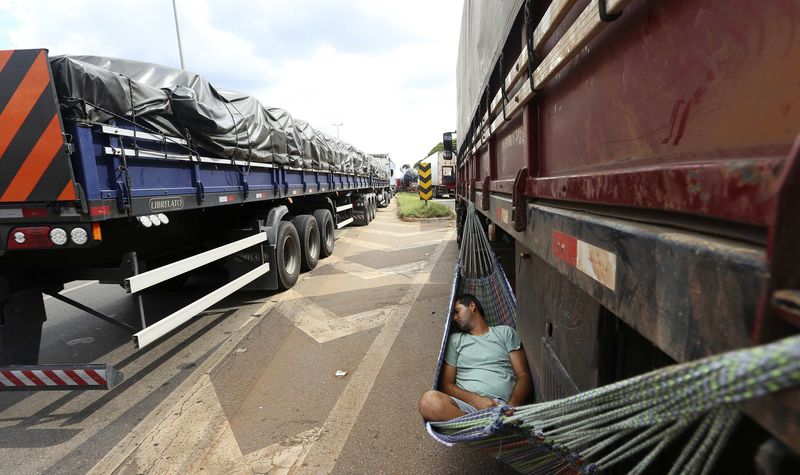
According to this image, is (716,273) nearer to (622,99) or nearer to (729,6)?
(729,6)

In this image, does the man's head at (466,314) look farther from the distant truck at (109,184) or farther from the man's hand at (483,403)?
the distant truck at (109,184)

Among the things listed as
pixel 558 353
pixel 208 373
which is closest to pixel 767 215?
pixel 558 353

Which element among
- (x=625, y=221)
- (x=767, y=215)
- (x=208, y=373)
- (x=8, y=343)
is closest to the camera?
(x=767, y=215)

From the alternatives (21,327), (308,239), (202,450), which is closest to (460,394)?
(202,450)

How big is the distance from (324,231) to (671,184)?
305 inches

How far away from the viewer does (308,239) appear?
7.05m

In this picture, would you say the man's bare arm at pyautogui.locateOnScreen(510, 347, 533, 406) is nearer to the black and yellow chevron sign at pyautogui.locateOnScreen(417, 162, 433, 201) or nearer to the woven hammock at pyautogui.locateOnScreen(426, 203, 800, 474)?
the woven hammock at pyautogui.locateOnScreen(426, 203, 800, 474)

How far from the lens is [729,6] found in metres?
0.74

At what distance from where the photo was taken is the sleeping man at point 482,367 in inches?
95.9

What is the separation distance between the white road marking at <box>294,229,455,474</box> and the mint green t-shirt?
2.74 ft

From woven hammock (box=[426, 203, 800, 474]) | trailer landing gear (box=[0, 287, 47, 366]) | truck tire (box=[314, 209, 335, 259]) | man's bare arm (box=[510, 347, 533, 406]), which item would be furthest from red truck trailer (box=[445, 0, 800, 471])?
truck tire (box=[314, 209, 335, 259])

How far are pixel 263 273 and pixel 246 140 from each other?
67.9 inches

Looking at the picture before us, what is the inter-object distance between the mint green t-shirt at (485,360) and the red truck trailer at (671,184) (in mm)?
745

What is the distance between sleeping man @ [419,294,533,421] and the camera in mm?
2436
